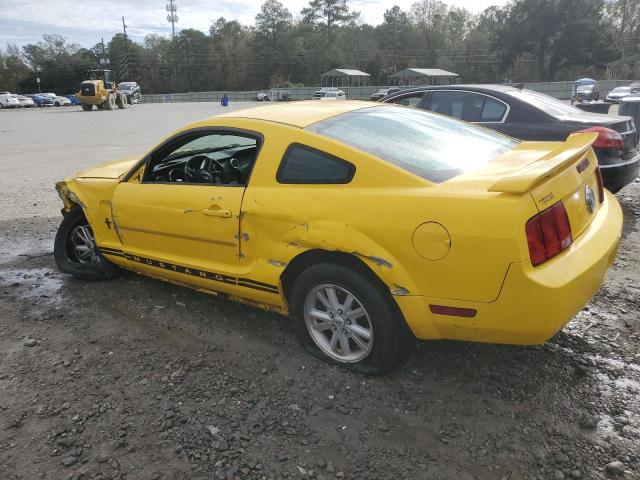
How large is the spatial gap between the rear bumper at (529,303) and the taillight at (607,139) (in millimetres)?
3185

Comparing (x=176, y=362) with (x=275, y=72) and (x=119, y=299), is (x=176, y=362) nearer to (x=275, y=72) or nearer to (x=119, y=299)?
(x=119, y=299)

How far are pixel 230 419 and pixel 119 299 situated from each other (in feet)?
6.50

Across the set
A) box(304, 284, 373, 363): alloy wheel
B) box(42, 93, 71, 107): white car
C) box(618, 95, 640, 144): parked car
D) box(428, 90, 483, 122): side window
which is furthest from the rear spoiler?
box(42, 93, 71, 107): white car

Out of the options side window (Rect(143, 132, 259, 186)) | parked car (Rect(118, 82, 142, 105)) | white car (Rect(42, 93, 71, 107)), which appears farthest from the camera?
white car (Rect(42, 93, 71, 107))

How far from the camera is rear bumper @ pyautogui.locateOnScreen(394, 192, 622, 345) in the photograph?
2262mm

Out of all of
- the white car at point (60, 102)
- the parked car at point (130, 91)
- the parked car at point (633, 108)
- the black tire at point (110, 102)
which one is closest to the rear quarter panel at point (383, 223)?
the parked car at point (633, 108)

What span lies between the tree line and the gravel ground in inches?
3113

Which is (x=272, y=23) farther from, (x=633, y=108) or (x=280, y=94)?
(x=633, y=108)

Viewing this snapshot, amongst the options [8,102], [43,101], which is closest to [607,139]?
[8,102]

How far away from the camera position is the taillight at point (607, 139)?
537 cm

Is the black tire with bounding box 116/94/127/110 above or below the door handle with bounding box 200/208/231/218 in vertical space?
above

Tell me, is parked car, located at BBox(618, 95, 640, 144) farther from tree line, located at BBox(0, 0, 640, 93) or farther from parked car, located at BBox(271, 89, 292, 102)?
tree line, located at BBox(0, 0, 640, 93)

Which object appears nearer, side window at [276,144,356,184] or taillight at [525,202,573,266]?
taillight at [525,202,573,266]

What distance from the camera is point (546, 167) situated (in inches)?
97.1
